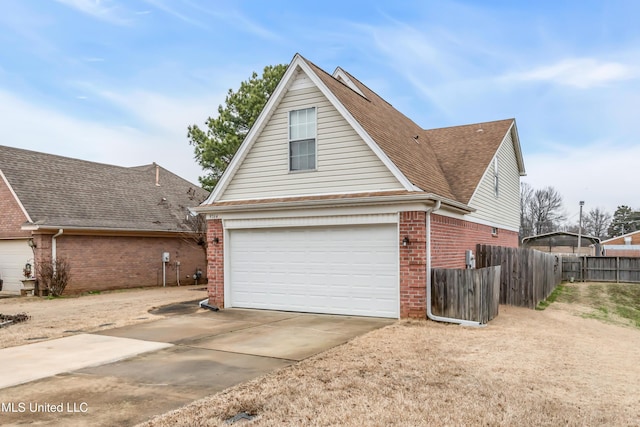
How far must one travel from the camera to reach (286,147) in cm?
1266

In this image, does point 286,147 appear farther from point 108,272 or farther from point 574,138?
point 574,138

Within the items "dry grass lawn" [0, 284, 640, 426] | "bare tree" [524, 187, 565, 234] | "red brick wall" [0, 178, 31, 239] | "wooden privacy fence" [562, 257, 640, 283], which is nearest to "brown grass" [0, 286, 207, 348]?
"dry grass lawn" [0, 284, 640, 426]

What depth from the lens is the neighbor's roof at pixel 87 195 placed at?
746 inches

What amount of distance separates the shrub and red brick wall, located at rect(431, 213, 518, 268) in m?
14.4

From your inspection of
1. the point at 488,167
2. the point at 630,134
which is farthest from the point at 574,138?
the point at 488,167

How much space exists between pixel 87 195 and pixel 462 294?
1795 cm

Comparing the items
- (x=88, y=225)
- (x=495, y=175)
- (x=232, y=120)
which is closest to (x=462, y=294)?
(x=495, y=175)

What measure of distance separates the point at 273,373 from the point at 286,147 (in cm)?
739

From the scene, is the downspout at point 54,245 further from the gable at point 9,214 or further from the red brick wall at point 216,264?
the red brick wall at point 216,264

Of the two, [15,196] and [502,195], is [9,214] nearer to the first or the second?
[15,196]

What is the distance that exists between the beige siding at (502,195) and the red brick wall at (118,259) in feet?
48.9

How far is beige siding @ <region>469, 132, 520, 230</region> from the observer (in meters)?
15.5
